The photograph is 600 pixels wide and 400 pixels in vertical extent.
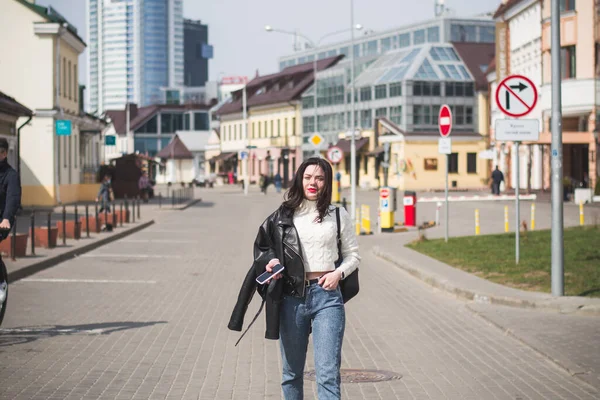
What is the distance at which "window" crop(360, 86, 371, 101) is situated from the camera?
314 ft

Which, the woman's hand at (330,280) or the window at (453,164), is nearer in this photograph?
the woman's hand at (330,280)

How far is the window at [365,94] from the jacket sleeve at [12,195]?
279 feet

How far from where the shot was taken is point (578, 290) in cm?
1505

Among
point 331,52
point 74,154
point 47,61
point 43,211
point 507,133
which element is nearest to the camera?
point 507,133

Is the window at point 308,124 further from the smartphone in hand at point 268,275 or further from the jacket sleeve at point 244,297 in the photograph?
→ the smartphone in hand at point 268,275

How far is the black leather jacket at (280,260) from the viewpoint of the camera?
Result: 6.42 meters

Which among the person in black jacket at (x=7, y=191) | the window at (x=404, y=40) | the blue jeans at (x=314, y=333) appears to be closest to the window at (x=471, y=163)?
the window at (x=404, y=40)

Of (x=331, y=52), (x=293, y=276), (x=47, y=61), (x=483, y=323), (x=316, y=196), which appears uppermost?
(x=331, y=52)

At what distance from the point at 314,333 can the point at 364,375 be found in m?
2.87

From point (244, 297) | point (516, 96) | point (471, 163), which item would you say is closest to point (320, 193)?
point (244, 297)

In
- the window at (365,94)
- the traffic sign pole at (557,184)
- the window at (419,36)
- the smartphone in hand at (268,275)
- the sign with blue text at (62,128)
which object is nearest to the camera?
the smartphone in hand at (268,275)

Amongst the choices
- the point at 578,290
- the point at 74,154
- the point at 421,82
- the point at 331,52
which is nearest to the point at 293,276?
the point at 578,290

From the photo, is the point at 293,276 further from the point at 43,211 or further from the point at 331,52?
the point at 331,52

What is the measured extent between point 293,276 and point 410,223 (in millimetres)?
27556
